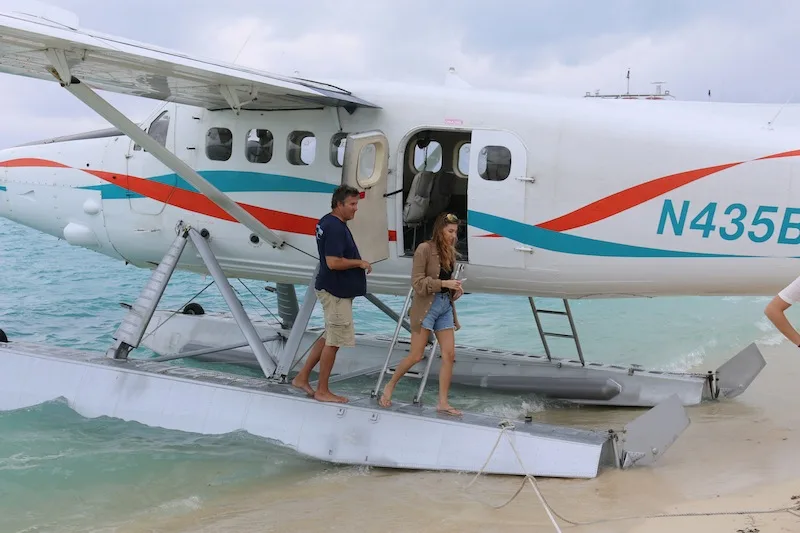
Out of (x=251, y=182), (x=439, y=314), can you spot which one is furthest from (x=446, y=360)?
(x=251, y=182)

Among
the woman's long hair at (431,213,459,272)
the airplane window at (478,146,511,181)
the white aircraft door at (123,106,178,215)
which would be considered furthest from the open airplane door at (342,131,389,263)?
the white aircraft door at (123,106,178,215)

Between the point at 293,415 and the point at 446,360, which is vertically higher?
the point at 446,360

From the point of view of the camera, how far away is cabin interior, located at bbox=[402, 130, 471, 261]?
25.4 feet

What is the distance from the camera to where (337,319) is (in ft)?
22.4

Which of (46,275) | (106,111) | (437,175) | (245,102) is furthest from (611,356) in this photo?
(46,275)

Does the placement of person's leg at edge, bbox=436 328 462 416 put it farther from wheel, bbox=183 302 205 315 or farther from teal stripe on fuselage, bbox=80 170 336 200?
wheel, bbox=183 302 205 315

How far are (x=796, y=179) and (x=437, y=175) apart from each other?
10.8ft

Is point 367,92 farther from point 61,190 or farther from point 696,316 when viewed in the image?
point 696,316

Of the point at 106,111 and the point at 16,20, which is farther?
the point at 106,111

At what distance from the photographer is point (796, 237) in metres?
6.31

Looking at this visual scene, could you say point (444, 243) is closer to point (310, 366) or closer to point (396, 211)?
point (396, 211)

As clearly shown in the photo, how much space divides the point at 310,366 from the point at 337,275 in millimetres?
1153

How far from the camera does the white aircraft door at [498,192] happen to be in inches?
270

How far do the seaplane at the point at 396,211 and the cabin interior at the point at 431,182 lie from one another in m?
0.03
